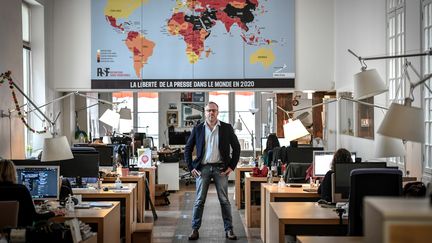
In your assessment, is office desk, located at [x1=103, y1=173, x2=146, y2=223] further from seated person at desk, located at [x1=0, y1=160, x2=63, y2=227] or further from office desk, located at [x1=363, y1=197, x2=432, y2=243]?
office desk, located at [x1=363, y1=197, x2=432, y2=243]

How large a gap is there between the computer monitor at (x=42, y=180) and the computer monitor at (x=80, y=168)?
3.76 ft

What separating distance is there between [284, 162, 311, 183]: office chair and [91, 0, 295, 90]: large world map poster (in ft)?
9.76

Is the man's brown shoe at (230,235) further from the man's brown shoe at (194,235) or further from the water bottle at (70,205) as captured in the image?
the water bottle at (70,205)

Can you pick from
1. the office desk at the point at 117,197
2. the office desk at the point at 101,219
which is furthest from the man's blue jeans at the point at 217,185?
the office desk at the point at 101,219

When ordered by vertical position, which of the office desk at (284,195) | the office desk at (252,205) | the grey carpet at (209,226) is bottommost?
the grey carpet at (209,226)

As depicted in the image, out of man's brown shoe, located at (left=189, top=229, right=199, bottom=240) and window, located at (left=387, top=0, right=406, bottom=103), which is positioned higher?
window, located at (left=387, top=0, right=406, bottom=103)

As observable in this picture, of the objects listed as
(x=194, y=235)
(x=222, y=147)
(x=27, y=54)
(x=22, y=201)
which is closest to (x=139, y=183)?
(x=194, y=235)

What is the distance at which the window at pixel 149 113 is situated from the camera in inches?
669

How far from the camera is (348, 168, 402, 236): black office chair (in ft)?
15.6

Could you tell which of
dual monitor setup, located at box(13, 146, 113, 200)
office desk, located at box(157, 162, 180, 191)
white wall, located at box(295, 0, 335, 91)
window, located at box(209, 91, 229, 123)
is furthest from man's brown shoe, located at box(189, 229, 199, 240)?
window, located at box(209, 91, 229, 123)

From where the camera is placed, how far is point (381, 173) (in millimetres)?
4969

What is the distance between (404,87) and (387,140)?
276cm

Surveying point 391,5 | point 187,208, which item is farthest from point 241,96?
point 391,5

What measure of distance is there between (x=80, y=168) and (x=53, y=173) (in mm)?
1259
